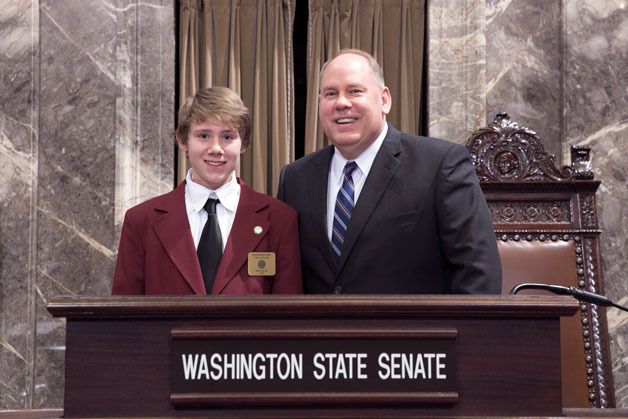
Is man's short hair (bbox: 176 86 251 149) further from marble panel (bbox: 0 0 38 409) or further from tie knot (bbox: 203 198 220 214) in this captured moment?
marble panel (bbox: 0 0 38 409)

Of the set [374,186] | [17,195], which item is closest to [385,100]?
[374,186]

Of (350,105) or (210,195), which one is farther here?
(210,195)

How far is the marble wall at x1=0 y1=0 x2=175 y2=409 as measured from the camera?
524cm

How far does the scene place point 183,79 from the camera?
5.56 metres

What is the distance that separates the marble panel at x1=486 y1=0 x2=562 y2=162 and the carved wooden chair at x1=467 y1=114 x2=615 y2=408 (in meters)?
1.43

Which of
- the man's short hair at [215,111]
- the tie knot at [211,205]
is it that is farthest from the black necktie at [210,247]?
the man's short hair at [215,111]

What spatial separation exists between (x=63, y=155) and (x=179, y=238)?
2541 millimetres

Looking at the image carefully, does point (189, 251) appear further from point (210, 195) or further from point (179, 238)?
point (210, 195)

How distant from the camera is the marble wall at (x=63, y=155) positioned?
5238 mm

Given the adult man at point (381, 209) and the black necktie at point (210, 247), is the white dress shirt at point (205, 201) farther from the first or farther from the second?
the adult man at point (381, 209)

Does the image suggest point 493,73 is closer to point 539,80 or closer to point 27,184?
point 539,80

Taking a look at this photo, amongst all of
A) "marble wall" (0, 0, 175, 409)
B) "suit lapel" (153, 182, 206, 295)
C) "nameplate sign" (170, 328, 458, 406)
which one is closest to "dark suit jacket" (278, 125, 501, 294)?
"suit lapel" (153, 182, 206, 295)

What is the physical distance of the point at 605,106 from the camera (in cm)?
525

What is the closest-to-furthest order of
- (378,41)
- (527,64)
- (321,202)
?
(321,202), (527,64), (378,41)
